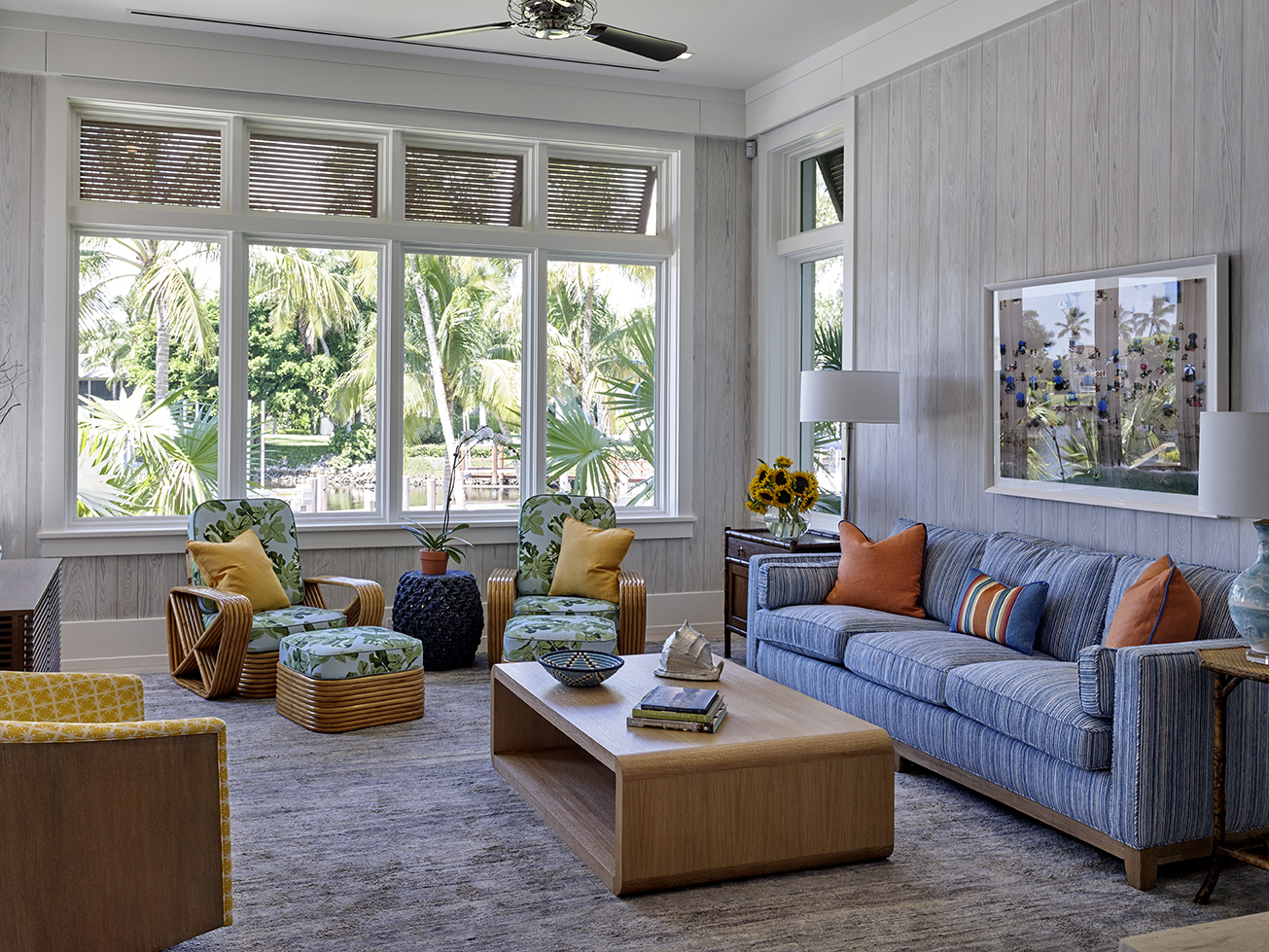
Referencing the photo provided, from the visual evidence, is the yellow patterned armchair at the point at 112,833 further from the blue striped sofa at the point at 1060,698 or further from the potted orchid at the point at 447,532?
the potted orchid at the point at 447,532

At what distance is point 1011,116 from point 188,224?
4072 mm

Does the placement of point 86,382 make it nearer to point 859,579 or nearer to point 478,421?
point 478,421

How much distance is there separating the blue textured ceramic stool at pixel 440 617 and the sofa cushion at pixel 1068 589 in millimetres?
2679

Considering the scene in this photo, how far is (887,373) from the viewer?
204 inches

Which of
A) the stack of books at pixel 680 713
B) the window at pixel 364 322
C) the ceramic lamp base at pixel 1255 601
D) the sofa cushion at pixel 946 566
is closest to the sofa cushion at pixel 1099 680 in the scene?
the ceramic lamp base at pixel 1255 601

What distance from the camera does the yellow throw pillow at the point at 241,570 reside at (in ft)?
16.6

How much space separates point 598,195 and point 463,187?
0.81 m

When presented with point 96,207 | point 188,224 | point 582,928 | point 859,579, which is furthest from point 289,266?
point 582,928

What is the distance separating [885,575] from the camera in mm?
4793

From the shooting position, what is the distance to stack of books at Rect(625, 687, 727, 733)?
10.4 feet

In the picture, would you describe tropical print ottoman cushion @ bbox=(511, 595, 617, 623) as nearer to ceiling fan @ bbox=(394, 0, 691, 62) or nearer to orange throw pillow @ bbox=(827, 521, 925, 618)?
orange throw pillow @ bbox=(827, 521, 925, 618)

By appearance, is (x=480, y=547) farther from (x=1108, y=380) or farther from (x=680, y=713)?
(x=1108, y=380)

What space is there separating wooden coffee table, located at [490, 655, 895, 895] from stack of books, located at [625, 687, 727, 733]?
0.10 feet

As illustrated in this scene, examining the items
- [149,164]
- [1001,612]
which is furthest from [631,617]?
[149,164]
